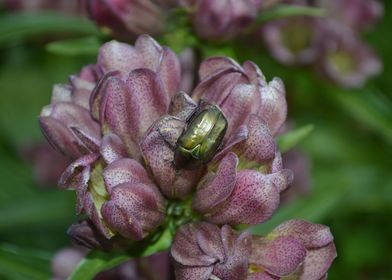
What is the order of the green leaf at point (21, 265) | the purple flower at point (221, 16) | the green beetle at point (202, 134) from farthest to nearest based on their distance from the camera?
1. the purple flower at point (221, 16)
2. the green leaf at point (21, 265)
3. the green beetle at point (202, 134)

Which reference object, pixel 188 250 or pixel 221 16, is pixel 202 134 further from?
pixel 221 16

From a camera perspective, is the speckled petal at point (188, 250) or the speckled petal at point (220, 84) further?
the speckled petal at point (220, 84)

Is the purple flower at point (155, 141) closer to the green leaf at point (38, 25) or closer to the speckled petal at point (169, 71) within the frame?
the speckled petal at point (169, 71)

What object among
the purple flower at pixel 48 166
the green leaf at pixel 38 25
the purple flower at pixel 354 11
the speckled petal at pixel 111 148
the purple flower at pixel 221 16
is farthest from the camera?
the purple flower at pixel 48 166

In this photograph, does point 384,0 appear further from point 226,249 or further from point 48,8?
point 226,249

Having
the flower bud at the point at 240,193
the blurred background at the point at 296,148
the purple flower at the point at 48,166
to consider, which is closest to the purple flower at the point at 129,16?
the blurred background at the point at 296,148

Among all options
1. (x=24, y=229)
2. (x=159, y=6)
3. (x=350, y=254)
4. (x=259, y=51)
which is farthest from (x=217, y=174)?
(x=24, y=229)

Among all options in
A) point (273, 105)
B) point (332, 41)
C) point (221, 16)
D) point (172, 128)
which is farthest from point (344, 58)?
point (172, 128)
